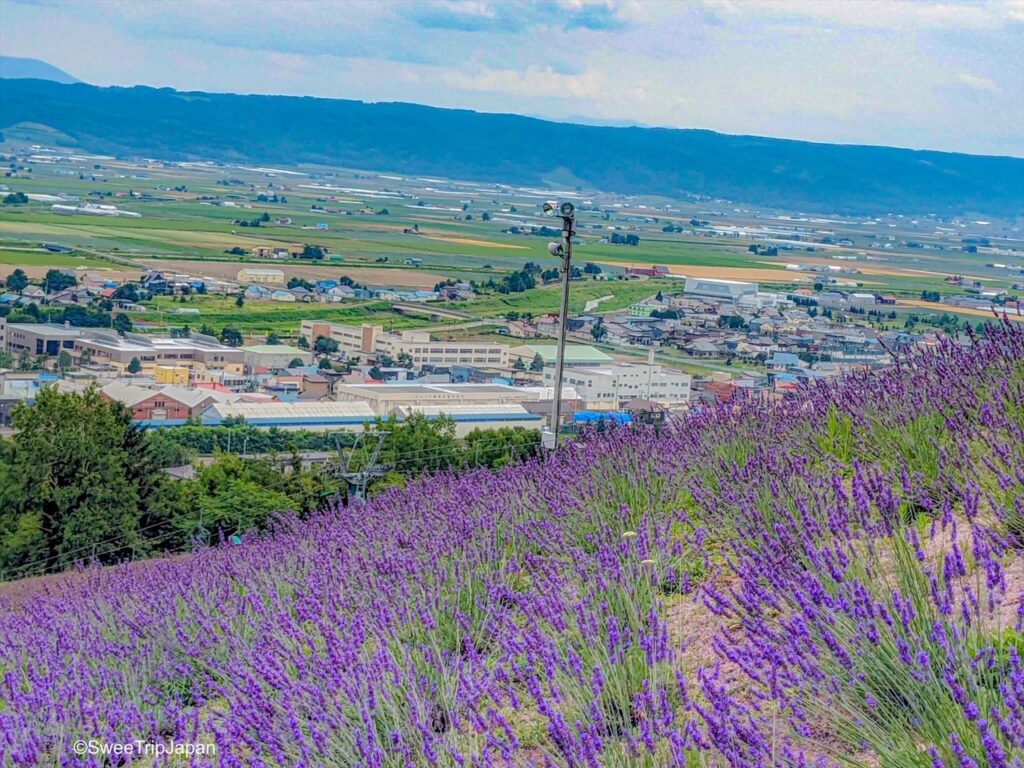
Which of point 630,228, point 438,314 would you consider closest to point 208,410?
point 438,314

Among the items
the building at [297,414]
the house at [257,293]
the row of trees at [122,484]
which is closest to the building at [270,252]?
the house at [257,293]

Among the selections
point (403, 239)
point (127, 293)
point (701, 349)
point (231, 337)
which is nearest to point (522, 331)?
point (701, 349)

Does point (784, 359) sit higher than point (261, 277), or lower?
higher

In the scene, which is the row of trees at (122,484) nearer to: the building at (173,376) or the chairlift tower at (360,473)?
the chairlift tower at (360,473)

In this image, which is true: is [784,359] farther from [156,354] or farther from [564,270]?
[564,270]

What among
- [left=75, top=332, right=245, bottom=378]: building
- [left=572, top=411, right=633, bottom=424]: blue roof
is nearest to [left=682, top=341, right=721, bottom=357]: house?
[left=75, top=332, right=245, bottom=378]: building

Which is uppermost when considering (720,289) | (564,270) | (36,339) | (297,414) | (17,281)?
(564,270)
